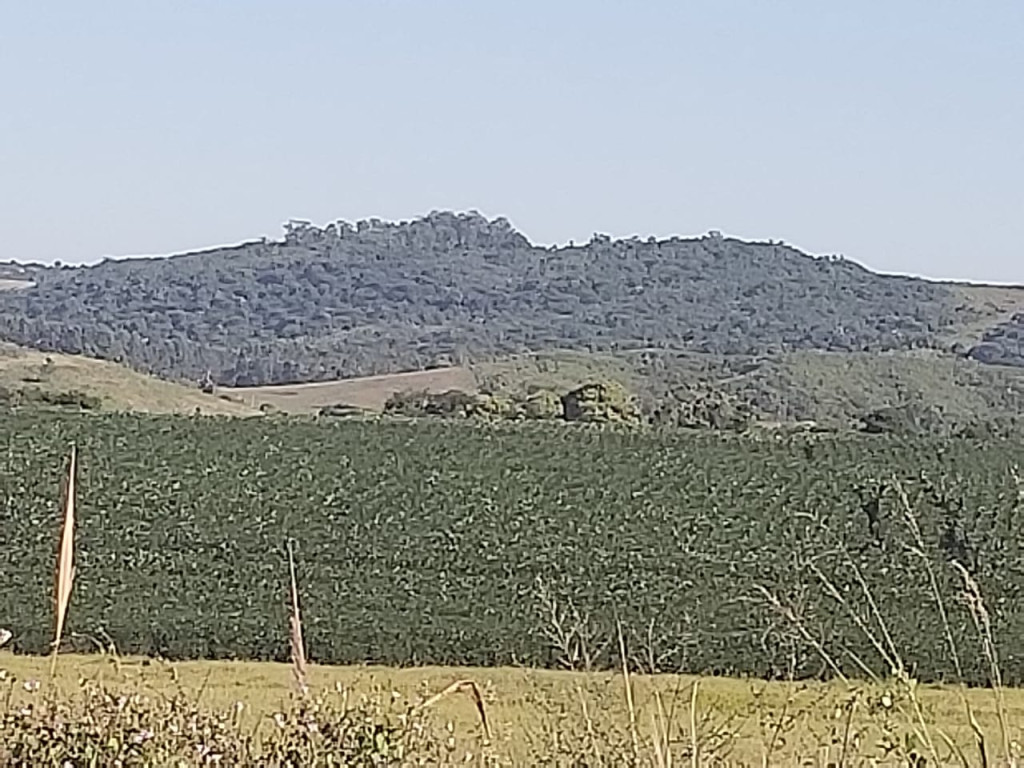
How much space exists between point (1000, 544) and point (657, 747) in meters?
42.8

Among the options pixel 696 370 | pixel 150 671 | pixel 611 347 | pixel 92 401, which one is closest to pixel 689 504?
pixel 92 401

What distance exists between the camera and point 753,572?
40750mm

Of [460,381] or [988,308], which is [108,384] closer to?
[460,381]

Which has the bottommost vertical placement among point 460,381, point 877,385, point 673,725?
point 673,725

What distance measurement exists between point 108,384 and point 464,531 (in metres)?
50.6

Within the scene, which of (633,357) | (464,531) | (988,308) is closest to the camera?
(464,531)

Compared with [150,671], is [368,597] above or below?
below

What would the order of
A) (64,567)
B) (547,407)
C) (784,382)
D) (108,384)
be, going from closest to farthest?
(64,567) < (547,407) < (108,384) < (784,382)

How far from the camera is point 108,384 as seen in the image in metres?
92.3

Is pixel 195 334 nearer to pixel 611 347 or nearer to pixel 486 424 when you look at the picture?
pixel 611 347

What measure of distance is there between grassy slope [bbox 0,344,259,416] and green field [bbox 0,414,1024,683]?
3238cm

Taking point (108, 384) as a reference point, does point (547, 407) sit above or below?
below

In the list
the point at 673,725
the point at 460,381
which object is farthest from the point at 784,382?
the point at 673,725

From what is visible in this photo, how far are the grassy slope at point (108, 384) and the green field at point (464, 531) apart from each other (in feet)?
106
